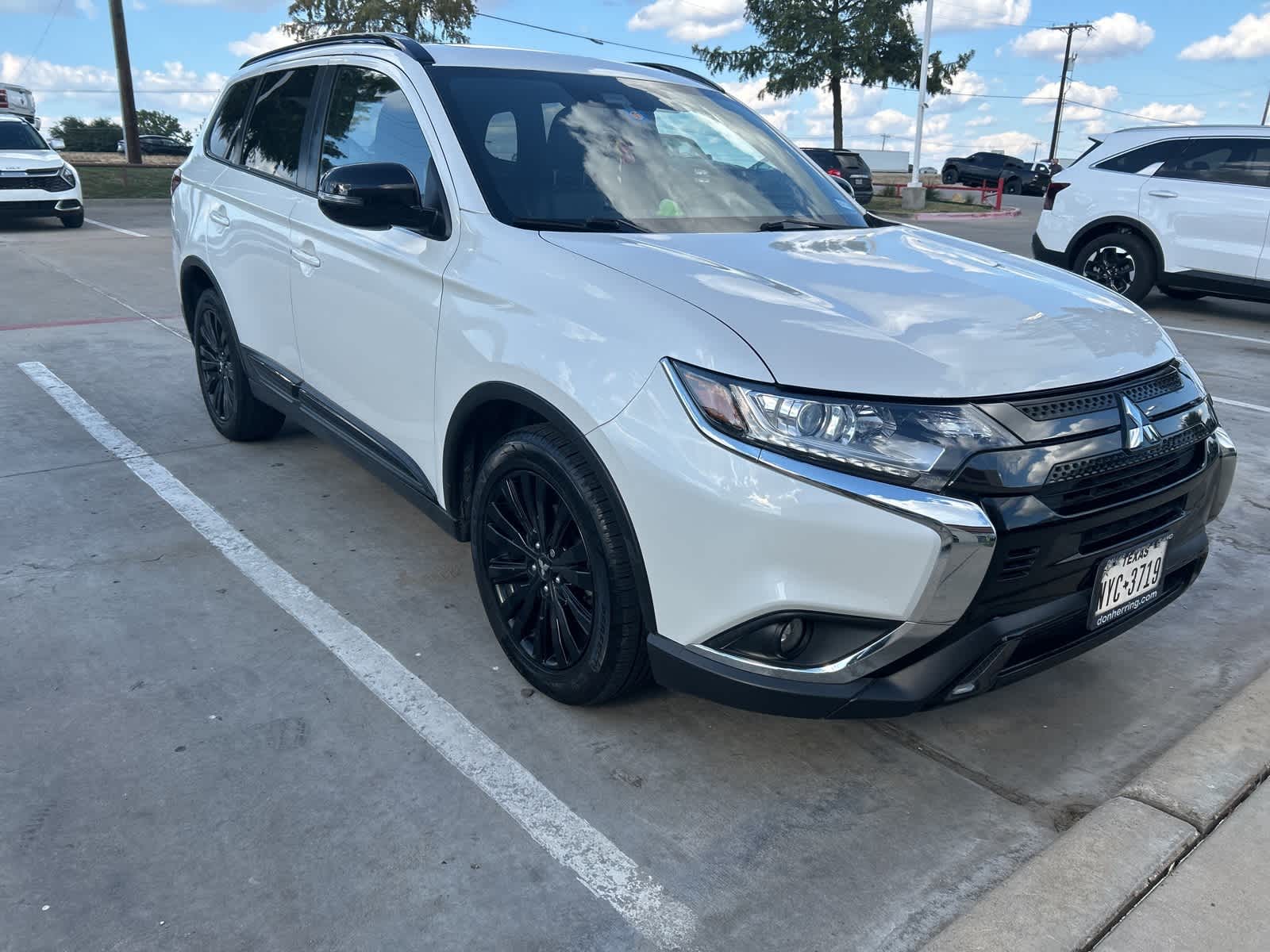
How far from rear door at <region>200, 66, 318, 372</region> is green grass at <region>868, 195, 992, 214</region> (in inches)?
921

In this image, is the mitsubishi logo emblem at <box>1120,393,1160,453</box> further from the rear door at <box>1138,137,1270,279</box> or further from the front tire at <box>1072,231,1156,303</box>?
the front tire at <box>1072,231,1156,303</box>

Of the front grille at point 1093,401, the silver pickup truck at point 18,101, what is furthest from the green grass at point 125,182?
the front grille at point 1093,401

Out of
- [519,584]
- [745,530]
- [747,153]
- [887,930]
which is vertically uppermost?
[747,153]

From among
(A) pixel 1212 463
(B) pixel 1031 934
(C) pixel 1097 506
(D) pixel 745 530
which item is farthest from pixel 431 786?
(A) pixel 1212 463

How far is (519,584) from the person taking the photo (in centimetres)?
308

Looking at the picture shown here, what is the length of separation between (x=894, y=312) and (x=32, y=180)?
15972 millimetres

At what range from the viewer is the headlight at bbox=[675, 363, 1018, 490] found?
7.34 feet

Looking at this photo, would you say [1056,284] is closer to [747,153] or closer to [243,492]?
[747,153]

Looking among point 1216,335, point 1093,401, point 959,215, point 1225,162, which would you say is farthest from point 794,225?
point 959,215

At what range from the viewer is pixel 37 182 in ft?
49.3

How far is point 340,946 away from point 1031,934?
1442 mm

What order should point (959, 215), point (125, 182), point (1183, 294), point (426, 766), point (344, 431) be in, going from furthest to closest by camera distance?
point (959, 215), point (125, 182), point (1183, 294), point (344, 431), point (426, 766)

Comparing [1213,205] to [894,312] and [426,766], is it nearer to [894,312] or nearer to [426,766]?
[894,312]

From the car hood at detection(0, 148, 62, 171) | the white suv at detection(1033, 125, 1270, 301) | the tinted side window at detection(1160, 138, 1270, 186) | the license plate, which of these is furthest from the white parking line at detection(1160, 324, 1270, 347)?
the car hood at detection(0, 148, 62, 171)
